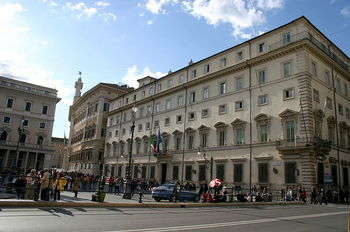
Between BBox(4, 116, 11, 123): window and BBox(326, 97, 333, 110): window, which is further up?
BBox(4, 116, 11, 123): window

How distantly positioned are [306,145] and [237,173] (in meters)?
9.32

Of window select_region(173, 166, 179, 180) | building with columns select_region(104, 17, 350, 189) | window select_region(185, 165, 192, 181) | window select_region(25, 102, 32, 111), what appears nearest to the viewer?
building with columns select_region(104, 17, 350, 189)

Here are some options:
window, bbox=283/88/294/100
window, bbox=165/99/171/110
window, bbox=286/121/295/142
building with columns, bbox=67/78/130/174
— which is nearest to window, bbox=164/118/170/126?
window, bbox=165/99/171/110

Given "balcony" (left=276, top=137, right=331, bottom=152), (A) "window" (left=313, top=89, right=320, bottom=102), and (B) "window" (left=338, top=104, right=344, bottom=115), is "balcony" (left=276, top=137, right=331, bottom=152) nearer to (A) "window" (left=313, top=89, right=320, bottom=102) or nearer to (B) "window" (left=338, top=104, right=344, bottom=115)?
(A) "window" (left=313, top=89, right=320, bottom=102)

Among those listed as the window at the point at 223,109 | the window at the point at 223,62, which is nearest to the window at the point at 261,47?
the window at the point at 223,62

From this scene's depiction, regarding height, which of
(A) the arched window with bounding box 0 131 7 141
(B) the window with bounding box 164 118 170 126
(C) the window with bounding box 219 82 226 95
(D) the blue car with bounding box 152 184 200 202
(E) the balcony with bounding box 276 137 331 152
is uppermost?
(C) the window with bounding box 219 82 226 95

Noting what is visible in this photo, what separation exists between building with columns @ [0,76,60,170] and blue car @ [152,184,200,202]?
52.1 meters

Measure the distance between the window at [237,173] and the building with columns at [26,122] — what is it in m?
49.5

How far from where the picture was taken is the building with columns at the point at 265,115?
3126 cm

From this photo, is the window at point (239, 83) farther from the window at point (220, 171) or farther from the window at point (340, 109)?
the window at point (340, 109)

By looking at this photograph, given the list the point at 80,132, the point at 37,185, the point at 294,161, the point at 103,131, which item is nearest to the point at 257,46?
the point at 294,161

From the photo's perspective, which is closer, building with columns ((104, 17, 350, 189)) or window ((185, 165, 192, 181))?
building with columns ((104, 17, 350, 189))

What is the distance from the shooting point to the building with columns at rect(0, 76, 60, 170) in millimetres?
69875

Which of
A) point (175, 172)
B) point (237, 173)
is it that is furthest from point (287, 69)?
point (175, 172)
